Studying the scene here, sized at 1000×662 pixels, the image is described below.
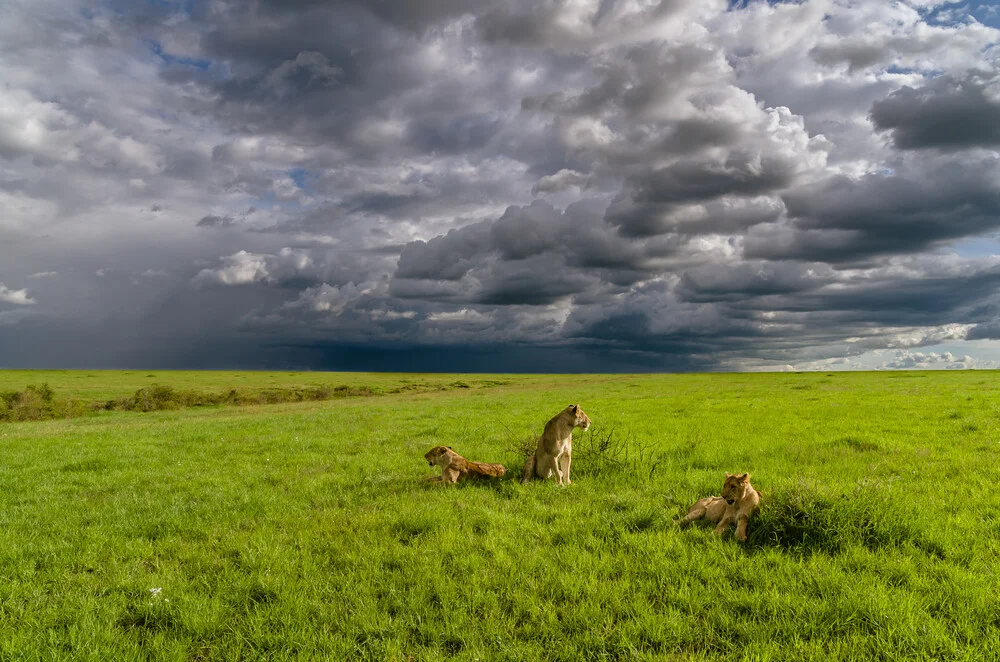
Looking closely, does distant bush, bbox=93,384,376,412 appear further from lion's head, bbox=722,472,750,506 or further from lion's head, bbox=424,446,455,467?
lion's head, bbox=722,472,750,506

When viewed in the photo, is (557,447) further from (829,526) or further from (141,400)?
(141,400)

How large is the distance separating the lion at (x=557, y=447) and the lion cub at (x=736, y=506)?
9.24 ft

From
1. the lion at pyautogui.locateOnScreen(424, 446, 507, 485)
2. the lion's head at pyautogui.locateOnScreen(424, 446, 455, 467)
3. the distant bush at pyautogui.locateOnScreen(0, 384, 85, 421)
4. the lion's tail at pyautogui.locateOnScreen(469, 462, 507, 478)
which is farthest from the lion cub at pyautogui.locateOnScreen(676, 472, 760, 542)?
the distant bush at pyautogui.locateOnScreen(0, 384, 85, 421)

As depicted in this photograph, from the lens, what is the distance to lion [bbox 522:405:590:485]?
10359 mm

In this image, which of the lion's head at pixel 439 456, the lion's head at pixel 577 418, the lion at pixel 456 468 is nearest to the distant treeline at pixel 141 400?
the lion's head at pixel 439 456

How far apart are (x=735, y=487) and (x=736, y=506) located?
39 cm

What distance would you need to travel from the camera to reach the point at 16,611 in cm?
655

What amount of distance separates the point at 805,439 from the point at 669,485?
8.06m

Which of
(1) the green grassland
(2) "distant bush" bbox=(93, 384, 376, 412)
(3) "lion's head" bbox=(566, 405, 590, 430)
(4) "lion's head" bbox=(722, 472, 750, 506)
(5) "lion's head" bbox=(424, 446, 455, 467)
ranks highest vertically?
(3) "lion's head" bbox=(566, 405, 590, 430)

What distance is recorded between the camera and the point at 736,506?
775cm

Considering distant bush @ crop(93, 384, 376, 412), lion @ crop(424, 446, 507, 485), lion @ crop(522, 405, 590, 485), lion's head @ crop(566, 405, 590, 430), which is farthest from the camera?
distant bush @ crop(93, 384, 376, 412)

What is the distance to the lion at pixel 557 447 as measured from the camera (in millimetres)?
10359

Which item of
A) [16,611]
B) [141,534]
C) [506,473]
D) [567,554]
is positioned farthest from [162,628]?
[506,473]

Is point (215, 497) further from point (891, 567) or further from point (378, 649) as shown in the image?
point (891, 567)
